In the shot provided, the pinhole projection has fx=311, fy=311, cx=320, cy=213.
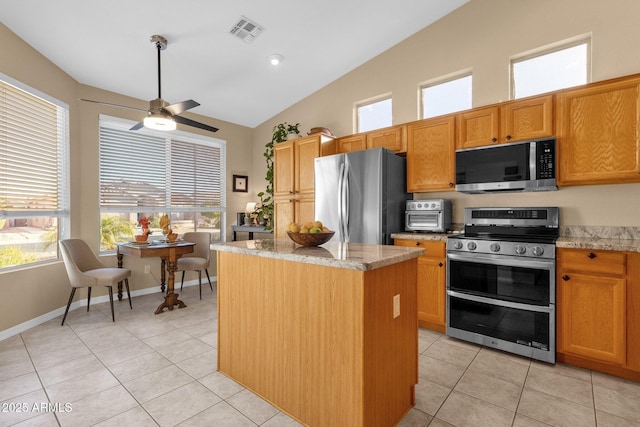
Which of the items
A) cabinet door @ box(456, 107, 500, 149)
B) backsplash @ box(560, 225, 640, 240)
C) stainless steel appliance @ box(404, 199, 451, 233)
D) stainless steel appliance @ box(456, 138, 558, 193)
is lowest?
backsplash @ box(560, 225, 640, 240)

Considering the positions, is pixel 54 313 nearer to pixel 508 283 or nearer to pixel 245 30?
pixel 245 30

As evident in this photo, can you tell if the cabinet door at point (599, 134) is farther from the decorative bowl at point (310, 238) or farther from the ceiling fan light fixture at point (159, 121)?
the ceiling fan light fixture at point (159, 121)

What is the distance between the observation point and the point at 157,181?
468 cm

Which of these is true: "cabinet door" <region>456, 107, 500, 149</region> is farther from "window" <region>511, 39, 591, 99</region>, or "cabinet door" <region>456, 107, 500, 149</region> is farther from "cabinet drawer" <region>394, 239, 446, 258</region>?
"cabinet drawer" <region>394, 239, 446, 258</region>

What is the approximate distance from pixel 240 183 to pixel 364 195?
9.99 ft

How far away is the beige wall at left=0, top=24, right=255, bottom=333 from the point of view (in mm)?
2951

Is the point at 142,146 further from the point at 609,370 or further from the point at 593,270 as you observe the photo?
the point at 609,370

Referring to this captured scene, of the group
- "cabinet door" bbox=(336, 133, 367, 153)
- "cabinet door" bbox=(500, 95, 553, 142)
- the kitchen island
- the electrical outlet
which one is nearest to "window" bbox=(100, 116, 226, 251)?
"cabinet door" bbox=(336, 133, 367, 153)

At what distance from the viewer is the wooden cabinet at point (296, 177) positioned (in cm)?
402

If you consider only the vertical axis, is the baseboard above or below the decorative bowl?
below

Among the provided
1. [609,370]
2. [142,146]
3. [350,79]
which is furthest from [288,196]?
[609,370]

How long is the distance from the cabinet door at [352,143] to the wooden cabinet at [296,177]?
11 cm

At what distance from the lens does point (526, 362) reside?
8.09 feet

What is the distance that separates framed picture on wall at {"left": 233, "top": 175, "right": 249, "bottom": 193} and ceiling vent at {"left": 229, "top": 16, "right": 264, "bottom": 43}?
8.64ft
